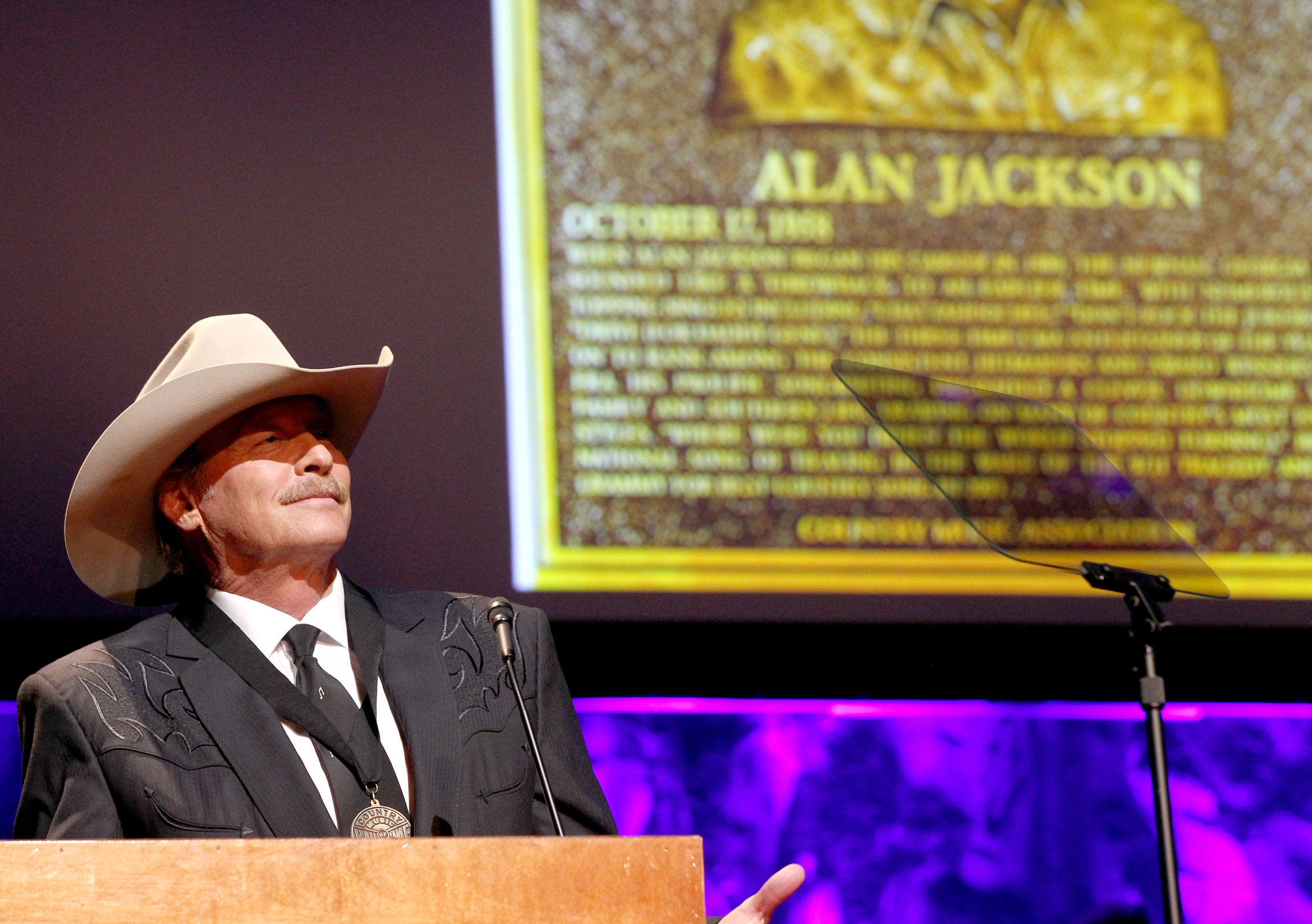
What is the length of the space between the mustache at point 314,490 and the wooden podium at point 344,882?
0.79 meters

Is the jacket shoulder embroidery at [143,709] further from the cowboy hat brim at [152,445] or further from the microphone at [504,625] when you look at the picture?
the microphone at [504,625]

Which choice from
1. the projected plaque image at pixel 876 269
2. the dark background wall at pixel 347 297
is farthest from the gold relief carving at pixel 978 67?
the dark background wall at pixel 347 297

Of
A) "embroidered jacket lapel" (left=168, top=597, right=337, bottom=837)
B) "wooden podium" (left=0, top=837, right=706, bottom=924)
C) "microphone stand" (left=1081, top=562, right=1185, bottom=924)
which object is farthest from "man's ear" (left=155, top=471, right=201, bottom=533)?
"microphone stand" (left=1081, top=562, right=1185, bottom=924)

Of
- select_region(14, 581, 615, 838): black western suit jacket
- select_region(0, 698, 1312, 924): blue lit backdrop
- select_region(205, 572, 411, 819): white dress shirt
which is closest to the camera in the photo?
select_region(14, 581, 615, 838): black western suit jacket

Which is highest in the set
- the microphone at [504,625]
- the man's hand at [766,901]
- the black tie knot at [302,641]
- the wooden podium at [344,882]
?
the microphone at [504,625]

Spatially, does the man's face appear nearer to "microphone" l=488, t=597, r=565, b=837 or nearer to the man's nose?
the man's nose

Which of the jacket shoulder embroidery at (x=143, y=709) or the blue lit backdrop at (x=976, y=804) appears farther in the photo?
the blue lit backdrop at (x=976, y=804)

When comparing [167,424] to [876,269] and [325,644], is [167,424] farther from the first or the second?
[876,269]

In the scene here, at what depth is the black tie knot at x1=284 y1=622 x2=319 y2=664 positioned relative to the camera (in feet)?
6.02

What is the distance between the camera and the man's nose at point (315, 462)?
1.92 metres

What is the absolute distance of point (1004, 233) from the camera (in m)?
2.61

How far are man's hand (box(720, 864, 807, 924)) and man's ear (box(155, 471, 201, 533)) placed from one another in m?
1.08

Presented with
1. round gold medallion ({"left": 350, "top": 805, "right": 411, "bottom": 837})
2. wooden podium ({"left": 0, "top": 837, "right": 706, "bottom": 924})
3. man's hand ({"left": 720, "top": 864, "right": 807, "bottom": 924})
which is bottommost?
round gold medallion ({"left": 350, "top": 805, "right": 411, "bottom": 837})

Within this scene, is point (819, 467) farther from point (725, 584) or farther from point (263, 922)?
point (263, 922)
